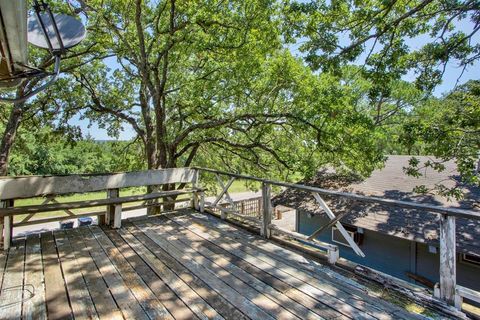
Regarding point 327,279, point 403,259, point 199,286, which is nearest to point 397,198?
point 403,259

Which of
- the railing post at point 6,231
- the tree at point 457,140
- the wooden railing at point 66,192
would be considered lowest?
the railing post at point 6,231

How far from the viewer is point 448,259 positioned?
2.25 m

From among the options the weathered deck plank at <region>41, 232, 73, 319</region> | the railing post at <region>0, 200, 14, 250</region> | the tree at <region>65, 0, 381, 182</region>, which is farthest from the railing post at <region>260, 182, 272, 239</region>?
the railing post at <region>0, 200, 14, 250</region>

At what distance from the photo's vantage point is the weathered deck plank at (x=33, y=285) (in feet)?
7.13

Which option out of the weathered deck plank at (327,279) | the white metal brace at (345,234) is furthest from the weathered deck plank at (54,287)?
the white metal brace at (345,234)

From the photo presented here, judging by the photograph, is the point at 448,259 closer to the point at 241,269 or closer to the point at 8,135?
the point at 241,269

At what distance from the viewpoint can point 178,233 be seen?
417cm

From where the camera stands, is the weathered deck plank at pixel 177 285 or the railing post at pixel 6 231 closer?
the weathered deck plank at pixel 177 285

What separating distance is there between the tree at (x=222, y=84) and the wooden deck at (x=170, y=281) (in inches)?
158

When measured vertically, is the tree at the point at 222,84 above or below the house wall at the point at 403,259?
above

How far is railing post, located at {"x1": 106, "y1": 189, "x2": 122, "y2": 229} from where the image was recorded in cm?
432

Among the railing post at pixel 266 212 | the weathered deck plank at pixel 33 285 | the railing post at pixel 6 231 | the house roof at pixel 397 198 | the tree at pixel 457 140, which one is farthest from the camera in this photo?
the house roof at pixel 397 198

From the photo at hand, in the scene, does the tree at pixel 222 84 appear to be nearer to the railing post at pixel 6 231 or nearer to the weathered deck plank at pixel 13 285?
the railing post at pixel 6 231

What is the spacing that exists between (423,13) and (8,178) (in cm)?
798
